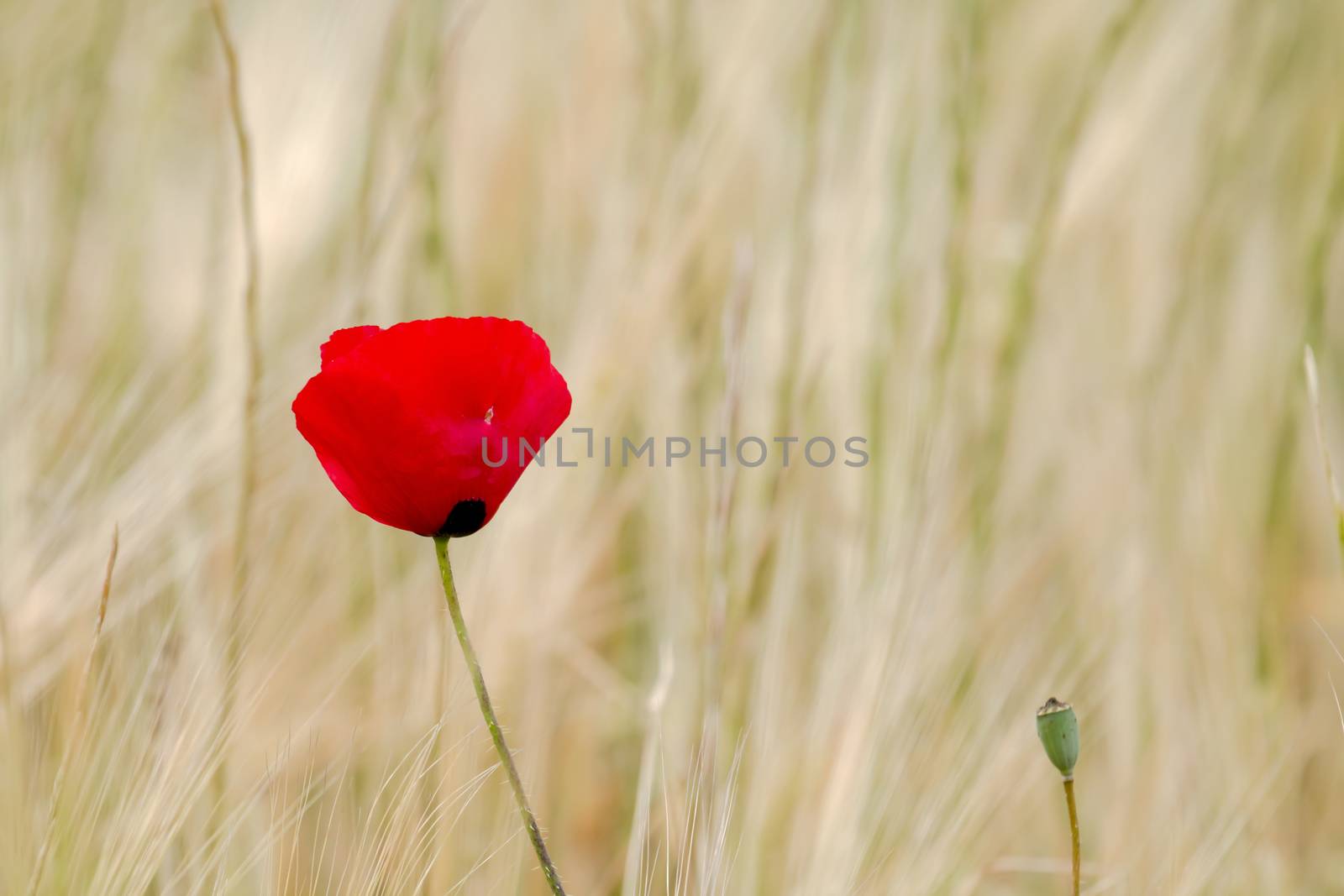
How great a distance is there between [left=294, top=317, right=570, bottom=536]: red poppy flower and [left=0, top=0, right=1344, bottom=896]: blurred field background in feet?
0.30

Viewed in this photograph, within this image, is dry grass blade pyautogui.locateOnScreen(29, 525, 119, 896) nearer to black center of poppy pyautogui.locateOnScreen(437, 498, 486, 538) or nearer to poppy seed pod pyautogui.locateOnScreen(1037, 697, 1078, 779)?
black center of poppy pyautogui.locateOnScreen(437, 498, 486, 538)

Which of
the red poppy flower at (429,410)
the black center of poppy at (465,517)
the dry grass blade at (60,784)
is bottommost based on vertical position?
the dry grass blade at (60,784)

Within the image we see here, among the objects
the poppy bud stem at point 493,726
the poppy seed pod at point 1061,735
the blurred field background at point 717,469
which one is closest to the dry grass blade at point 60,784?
the blurred field background at point 717,469

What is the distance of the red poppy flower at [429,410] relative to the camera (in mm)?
263

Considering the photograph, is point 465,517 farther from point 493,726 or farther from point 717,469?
point 717,469

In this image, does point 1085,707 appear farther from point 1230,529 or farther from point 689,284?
point 689,284

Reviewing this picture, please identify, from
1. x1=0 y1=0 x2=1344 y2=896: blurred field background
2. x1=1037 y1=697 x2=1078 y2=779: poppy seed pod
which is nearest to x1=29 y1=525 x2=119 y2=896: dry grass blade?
x1=0 y1=0 x2=1344 y2=896: blurred field background

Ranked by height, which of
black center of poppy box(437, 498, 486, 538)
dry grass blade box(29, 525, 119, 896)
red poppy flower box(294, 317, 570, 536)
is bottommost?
dry grass blade box(29, 525, 119, 896)

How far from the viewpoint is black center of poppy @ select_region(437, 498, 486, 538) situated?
282 millimetres

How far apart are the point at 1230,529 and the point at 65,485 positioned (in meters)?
0.52

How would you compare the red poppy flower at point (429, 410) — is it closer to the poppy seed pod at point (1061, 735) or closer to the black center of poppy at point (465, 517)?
the black center of poppy at point (465, 517)

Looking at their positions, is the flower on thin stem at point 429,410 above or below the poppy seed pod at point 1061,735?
above

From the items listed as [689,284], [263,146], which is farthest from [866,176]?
[263,146]

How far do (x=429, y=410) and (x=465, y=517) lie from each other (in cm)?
3
